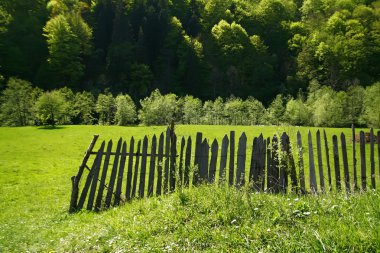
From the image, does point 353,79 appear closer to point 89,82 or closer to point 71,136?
point 89,82

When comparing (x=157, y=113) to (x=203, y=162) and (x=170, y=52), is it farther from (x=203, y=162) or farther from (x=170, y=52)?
(x=170, y=52)

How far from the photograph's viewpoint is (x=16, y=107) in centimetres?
5984

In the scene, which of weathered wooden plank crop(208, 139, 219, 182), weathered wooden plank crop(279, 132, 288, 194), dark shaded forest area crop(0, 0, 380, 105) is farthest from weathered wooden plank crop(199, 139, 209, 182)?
dark shaded forest area crop(0, 0, 380, 105)

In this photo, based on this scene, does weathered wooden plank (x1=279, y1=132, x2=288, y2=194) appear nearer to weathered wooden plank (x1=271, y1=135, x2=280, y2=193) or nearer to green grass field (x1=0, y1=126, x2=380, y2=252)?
weathered wooden plank (x1=271, y1=135, x2=280, y2=193)

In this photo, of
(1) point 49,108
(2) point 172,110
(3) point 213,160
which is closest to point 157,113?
(2) point 172,110

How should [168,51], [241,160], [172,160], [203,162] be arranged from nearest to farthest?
1. [241,160]
2. [203,162]
3. [172,160]
4. [168,51]

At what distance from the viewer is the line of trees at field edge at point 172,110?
58.5 meters

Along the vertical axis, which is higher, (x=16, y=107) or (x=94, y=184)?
(x=16, y=107)

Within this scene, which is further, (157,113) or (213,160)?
(157,113)

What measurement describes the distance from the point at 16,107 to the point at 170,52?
225 ft

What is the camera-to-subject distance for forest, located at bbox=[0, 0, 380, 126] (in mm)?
102438

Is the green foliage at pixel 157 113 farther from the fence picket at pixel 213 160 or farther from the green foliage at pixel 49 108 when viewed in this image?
the fence picket at pixel 213 160

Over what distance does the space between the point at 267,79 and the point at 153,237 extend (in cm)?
11227

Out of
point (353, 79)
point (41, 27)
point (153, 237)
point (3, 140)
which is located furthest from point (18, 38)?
point (153, 237)
